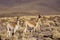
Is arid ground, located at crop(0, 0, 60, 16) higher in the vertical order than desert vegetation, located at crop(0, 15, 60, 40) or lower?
higher

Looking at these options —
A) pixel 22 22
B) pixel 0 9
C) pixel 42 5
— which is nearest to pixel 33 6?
pixel 42 5

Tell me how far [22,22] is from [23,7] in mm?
233

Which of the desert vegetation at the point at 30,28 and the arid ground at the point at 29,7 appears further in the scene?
the arid ground at the point at 29,7

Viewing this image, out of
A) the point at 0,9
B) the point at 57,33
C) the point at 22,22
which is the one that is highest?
the point at 0,9

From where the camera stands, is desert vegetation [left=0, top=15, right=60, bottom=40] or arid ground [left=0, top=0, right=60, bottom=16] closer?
desert vegetation [left=0, top=15, right=60, bottom=40]

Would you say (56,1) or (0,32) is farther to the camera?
(56,1)

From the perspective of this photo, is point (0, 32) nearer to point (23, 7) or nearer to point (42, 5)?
point (23, 7)

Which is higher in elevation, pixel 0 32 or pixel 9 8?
pixel 9 8

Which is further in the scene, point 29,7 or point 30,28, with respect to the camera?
point 29,7

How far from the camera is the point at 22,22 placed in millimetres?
2410

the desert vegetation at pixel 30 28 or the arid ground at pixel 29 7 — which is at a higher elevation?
the arid ground at pixel 29 7

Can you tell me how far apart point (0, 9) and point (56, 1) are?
2.59 feet

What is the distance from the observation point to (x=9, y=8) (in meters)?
2.50

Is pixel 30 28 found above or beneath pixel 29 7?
beneath
